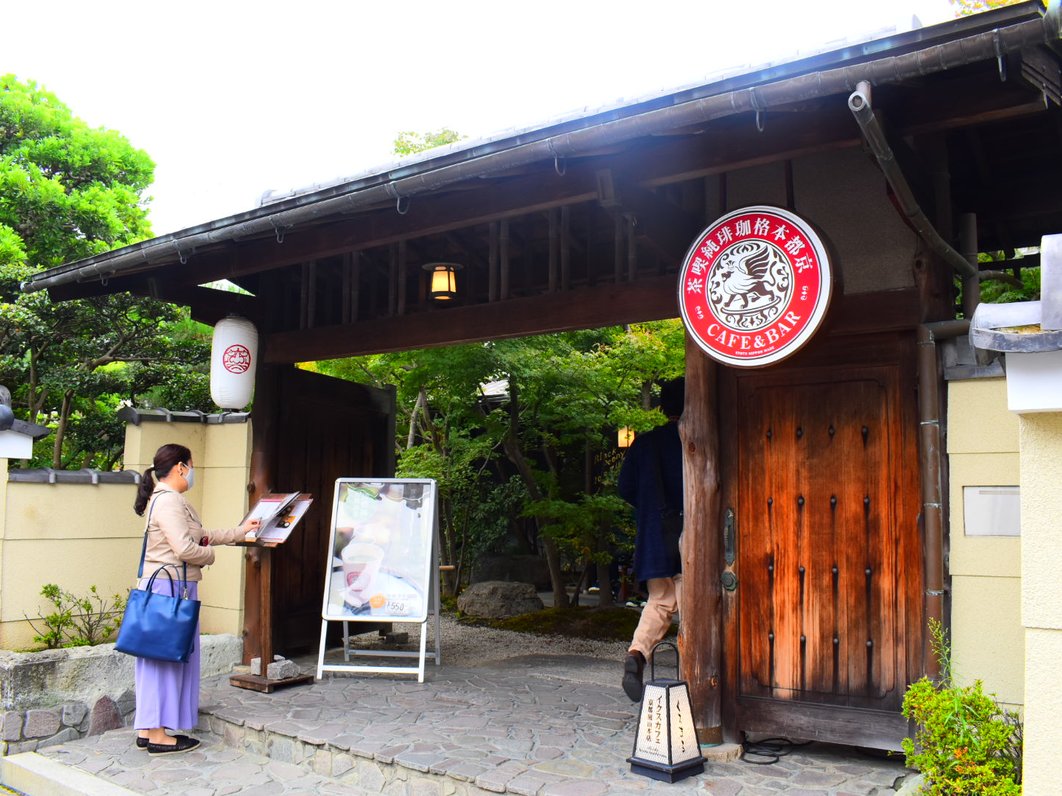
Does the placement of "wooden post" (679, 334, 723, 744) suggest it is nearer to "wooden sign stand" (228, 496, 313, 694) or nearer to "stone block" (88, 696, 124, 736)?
"wooden sign stand" (228, 496, 313, 694)

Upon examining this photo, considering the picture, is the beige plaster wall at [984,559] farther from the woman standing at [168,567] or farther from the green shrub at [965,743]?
the woman standing at [168,567]

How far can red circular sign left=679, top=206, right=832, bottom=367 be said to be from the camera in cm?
489

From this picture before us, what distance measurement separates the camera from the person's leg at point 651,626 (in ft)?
22.5

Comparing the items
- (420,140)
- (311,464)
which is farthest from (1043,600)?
(420,140)

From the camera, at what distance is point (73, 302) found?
1100cm

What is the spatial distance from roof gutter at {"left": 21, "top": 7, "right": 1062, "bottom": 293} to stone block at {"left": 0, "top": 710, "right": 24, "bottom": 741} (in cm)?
379

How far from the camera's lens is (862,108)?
12.8ft

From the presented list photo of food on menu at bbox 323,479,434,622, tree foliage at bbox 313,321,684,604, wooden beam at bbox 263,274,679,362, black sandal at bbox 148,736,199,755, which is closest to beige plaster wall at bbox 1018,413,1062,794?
wooden beam at bbox 263,274,679,362

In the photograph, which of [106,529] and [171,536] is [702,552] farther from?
[106,529]

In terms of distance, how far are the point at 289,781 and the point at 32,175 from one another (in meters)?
11.7

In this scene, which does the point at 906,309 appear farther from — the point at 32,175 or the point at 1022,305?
the point at 32,175

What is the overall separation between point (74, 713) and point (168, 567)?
1.97 m

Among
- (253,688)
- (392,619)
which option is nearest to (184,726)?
(253,688)

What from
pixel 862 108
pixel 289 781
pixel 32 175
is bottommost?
pixel 289 781
